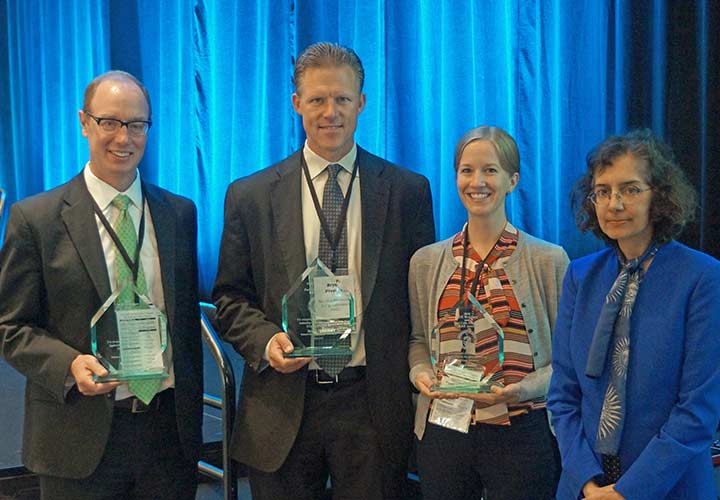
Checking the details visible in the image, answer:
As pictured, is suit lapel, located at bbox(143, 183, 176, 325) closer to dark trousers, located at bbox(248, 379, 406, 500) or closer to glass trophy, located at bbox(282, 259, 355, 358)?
glass trophy, located at bbox(282, 259, 355, 358)

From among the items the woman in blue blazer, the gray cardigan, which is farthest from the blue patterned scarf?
the gray cardigan

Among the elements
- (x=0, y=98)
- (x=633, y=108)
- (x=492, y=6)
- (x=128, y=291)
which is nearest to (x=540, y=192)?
(x=633, y=108)

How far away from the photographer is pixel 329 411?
96.9 inches

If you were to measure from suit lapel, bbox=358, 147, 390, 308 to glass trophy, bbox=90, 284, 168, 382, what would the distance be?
1.99 feet

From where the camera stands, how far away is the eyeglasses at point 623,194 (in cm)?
206

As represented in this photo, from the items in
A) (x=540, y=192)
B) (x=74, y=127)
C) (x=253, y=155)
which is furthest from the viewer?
(x=74, y=127)

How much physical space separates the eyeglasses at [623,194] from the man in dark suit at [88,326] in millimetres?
1226

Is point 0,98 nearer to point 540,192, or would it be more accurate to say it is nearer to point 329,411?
point 540,192

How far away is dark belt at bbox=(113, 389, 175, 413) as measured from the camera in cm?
238

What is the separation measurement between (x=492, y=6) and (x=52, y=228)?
8.42 ft

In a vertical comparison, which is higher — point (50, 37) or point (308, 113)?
point (50, 37)

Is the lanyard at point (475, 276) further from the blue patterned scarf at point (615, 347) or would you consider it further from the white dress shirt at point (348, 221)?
the blue patterned scarf at point (615, 347)

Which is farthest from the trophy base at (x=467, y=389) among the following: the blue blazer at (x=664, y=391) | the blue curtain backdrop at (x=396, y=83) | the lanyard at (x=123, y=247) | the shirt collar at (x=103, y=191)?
the blue curtain backdrop at (x=396, y=83)

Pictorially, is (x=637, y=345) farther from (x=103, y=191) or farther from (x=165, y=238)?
(x=103, y=191)
